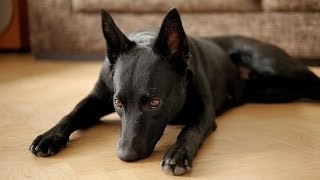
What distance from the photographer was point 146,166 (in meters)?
1.48

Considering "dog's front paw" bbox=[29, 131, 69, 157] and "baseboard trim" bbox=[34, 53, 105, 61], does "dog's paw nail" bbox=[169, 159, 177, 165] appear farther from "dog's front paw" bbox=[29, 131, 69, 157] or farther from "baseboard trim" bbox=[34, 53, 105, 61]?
"baseboard trim" bbox=[34, 53, 105, 61]

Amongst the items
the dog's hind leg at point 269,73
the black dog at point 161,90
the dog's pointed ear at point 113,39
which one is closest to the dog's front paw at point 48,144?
the black dog at point 161,90

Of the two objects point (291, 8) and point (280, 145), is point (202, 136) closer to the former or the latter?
point (280, 145)

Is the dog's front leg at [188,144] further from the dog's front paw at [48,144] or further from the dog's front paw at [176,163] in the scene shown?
the dog's front paw at [48,144]

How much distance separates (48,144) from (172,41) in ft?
1.97

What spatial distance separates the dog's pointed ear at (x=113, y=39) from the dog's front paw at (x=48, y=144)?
0.37m

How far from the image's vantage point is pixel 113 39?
5.60 feet

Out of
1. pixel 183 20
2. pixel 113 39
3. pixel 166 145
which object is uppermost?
pixel 113 39

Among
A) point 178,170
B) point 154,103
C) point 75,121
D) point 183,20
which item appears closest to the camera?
point 178,170

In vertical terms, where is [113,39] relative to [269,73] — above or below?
above

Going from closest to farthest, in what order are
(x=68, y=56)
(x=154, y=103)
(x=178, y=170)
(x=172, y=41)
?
(x=178, y=170) < (x=154, y=103) < (x=172, y=41) < (x=68, y=56)

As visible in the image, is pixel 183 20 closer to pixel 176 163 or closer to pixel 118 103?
pixel 118 103

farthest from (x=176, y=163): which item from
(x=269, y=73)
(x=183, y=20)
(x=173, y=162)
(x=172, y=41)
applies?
(x=183, y=20)

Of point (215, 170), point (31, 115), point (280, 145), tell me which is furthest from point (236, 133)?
point (31, 115)
